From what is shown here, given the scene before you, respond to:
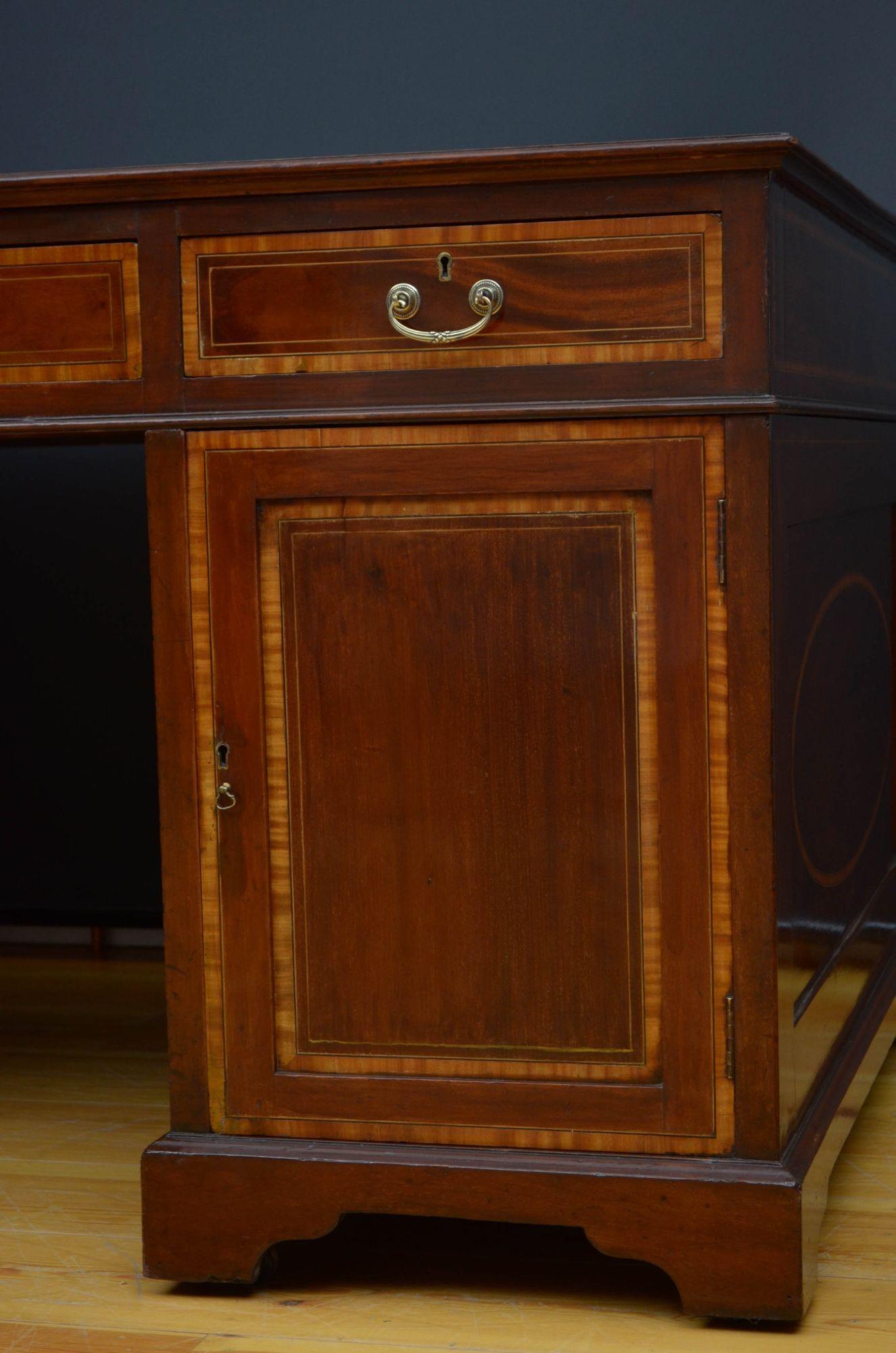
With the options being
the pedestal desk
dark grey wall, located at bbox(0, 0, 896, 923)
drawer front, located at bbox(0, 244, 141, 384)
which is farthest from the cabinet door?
dark grey wall, located at bbox(0, 0, 896, 923)

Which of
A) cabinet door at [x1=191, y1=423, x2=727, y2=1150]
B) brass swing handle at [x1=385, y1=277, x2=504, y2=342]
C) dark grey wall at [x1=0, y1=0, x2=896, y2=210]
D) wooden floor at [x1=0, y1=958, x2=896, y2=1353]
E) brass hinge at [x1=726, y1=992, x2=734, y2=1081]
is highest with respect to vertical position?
dark grey wall at [x1=0, y1=0, x2=896, y2=210]

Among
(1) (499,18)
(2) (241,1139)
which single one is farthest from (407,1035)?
(1) (499,18)

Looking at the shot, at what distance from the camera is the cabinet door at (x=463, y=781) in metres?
1.58

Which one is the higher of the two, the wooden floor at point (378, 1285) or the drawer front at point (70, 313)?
the drawer front at point (70, 313)

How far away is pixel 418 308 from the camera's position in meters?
1.58

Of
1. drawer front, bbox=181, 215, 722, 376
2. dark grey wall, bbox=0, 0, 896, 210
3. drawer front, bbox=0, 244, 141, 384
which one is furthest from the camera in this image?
dark grey wall, bbox=0, 0, 896, 210

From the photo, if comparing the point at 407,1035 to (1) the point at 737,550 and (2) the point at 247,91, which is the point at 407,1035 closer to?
(1) the point at 737,550

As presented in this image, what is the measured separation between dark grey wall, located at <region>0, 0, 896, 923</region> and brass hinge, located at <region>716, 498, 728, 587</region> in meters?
1.22

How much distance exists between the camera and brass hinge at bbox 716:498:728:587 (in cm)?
155

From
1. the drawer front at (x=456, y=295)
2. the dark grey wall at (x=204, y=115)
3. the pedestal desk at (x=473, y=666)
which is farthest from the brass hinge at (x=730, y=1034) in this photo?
the dark grey wall at (x=204, y=115)

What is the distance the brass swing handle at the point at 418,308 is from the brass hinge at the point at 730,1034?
0.65 m

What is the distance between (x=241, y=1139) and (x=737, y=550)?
2.42ft

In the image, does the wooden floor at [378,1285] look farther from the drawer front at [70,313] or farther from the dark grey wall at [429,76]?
the dark grey wall at [429,76]

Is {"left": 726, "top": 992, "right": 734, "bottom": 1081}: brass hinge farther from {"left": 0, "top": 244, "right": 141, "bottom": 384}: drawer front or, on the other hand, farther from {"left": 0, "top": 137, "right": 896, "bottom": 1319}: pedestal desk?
{"left": 0, "top": 244, "right": 141, "bottom": 384}: drawer front
